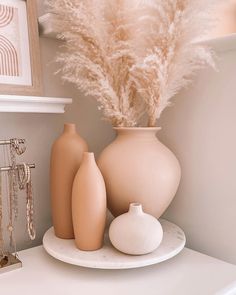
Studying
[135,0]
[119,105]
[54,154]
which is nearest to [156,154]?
[119,105]

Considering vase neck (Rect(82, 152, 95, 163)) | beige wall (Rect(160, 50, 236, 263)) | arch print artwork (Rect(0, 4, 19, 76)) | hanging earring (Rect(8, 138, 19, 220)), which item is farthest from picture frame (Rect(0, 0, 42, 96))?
beige wall (Rect(160, 50, 236, 263))

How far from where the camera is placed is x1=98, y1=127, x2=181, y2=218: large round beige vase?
0.81m

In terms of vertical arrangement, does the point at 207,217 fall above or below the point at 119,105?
below

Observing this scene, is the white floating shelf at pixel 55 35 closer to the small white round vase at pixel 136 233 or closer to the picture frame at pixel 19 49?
the picture frame at pixel 19 49

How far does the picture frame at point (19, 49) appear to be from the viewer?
0.86m

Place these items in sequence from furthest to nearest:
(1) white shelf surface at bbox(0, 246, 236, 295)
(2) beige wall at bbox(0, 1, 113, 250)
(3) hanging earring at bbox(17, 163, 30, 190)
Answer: (2) beige wall at bbox(0, 1, 113, 250) < (3) hanging earring at bbox(17, 163, 30, 190) < (1) white shelf surface at bbox(0, 246, 236, 295)

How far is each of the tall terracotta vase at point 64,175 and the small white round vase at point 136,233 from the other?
0.54 ft

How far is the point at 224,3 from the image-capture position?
0.78m

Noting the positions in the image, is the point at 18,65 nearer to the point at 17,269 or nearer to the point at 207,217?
the point at 17,269

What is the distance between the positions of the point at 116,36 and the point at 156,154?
319 millimetres

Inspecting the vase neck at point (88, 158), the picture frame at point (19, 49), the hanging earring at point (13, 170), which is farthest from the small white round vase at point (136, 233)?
the picture frame at point (19, 49)

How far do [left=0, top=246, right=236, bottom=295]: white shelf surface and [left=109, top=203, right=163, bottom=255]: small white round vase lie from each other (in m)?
0.06

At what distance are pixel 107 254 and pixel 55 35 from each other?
0.62 m

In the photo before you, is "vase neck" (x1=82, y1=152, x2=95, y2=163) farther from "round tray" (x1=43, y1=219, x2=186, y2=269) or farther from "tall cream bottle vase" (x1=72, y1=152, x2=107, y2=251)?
"round tray" (x1=43, y1=219, x2=186, y2=269)
